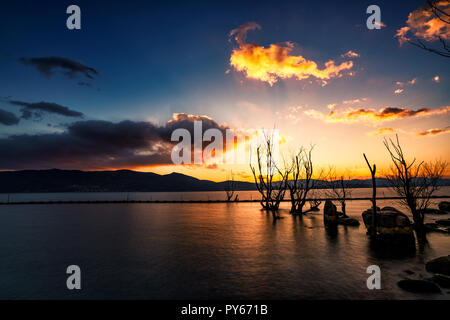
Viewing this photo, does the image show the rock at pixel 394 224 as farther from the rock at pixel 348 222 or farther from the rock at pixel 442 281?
the rock at pixel 348 222

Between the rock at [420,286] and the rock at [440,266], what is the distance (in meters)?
3.32

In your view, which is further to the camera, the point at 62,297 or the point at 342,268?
the point at 342,268

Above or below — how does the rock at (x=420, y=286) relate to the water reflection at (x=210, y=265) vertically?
above

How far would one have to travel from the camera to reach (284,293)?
10648 millimetres

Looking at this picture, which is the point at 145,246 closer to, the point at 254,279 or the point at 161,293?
the point at 161,293

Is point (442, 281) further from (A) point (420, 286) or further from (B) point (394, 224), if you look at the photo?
(B) point (394, 224)

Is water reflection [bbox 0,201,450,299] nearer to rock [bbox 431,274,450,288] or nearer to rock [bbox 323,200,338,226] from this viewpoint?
rock [bbox 431,274,450,288]

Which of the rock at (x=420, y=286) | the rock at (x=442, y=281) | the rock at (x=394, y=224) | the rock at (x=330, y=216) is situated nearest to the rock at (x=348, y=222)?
the rock at (x=330, y=216)

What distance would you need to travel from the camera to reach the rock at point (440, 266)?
1247 centimetres

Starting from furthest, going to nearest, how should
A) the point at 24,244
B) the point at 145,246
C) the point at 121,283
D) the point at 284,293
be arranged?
the point at 24,244 → the point at 145,246 → the point at 121,283 → the point at 284,293
